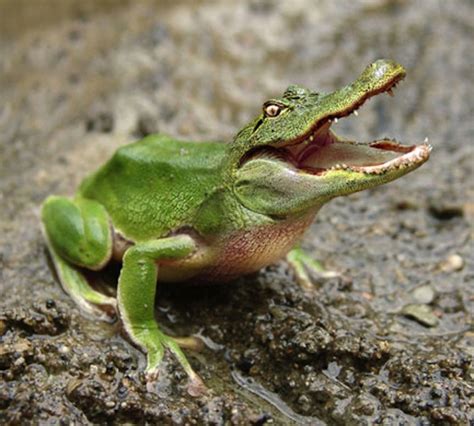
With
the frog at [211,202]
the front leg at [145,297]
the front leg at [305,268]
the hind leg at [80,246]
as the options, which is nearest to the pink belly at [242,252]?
the frog at [211,202]

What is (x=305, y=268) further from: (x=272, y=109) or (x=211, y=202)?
(x=272, y=109)

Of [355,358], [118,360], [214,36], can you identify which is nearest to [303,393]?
[355,358]

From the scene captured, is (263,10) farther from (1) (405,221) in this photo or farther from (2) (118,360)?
(2) (118,360)

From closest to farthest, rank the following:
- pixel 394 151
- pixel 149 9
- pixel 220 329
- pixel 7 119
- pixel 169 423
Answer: pixel 169 423 → pixel 394 151 → pixel 220 329 → pixel 7 119 → pixel 149 9

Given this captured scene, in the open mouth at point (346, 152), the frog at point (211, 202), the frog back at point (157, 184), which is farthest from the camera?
the frog back at point (157, 184)

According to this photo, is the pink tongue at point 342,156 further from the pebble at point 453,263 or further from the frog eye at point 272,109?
the pebble at point 453,263

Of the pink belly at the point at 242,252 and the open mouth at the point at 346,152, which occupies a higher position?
the open mouth at the point at 346,152
